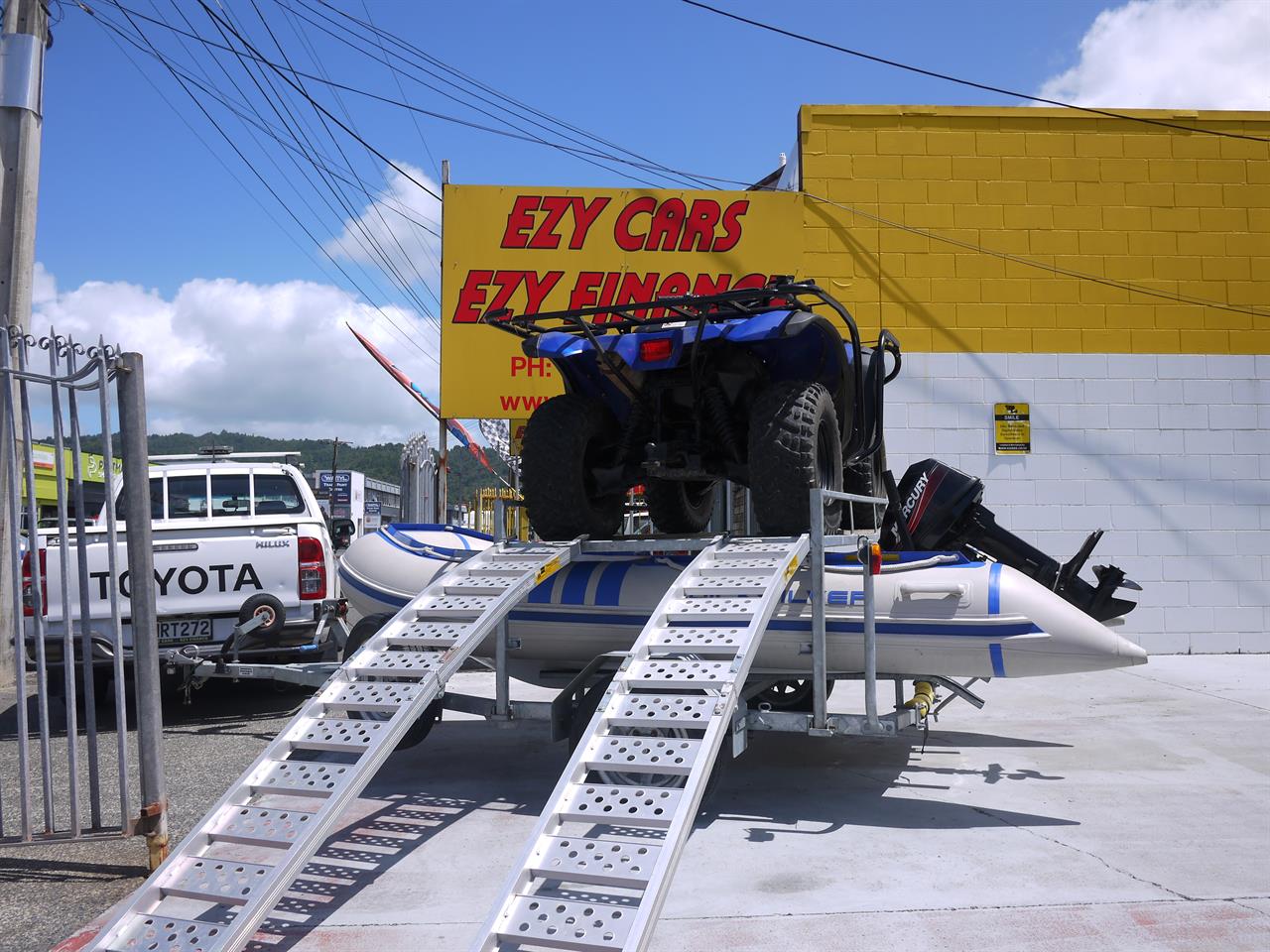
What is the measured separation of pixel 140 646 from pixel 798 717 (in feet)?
9.51

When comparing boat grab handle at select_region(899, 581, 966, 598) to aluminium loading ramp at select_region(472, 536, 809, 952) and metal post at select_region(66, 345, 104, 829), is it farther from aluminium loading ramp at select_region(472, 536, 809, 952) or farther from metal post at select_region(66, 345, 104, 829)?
metal post at select_region(66, 345, 104, 829)

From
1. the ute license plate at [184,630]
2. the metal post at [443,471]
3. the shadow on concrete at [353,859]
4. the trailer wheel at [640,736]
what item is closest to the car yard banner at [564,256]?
the metal post at [443,471]

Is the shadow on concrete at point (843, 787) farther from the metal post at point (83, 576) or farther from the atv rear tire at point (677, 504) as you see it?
the metal post at point (83, 576)

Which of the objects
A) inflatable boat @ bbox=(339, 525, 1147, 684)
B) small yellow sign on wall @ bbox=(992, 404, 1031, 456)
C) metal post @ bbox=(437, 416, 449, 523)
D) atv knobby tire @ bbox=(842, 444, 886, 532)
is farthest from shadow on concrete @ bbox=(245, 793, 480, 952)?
small yellow sign on wall @ bbox=(992, 404, 1031, 456)

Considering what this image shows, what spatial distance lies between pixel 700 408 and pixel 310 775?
3.00m

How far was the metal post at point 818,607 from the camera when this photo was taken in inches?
197

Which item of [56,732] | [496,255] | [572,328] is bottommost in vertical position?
[56,732]

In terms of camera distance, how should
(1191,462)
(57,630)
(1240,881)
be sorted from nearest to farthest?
(1240,881) < (57,630) < (1191,462)

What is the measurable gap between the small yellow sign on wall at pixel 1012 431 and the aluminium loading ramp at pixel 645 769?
634 centimetres

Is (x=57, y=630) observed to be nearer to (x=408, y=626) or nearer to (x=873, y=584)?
(x=408, y=626)

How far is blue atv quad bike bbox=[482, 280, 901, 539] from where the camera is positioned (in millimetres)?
5449

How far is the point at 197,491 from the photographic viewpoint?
28.6 feet

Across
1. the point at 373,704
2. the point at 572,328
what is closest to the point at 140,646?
the point at 373,704

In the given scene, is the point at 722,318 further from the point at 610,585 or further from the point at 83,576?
the point at 83,576
